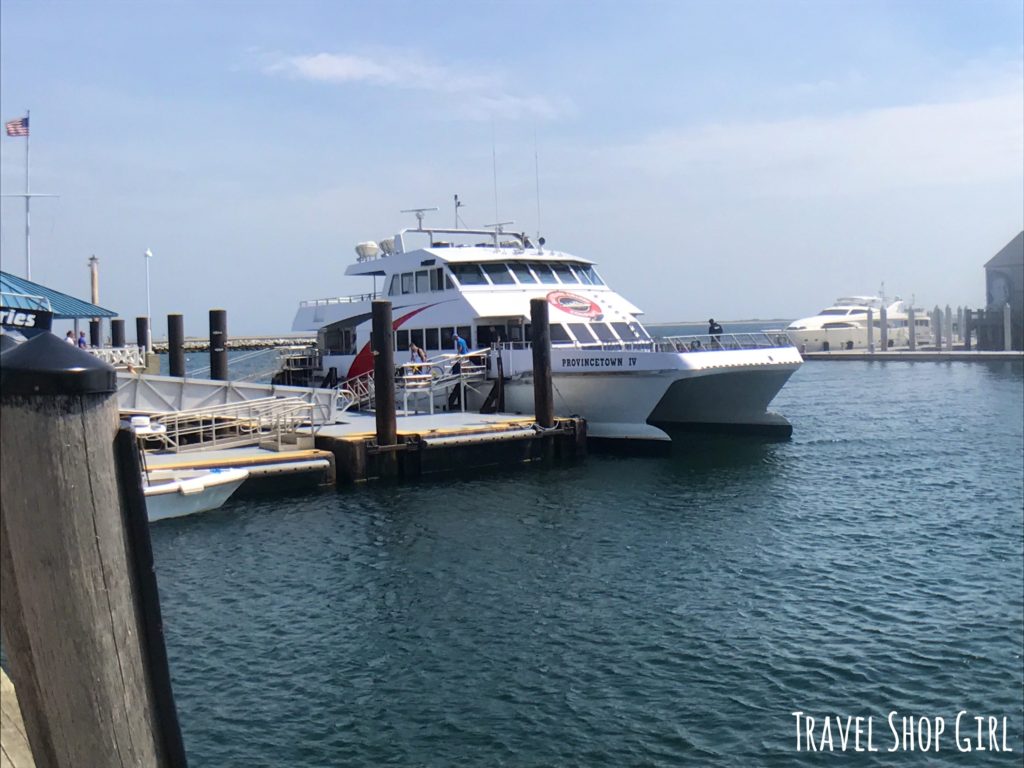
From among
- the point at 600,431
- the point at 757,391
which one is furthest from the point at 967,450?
the point at 600,431

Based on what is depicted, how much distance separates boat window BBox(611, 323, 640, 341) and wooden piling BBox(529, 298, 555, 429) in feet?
12.3

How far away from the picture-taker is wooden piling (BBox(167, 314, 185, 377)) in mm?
27625

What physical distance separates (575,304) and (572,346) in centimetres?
215

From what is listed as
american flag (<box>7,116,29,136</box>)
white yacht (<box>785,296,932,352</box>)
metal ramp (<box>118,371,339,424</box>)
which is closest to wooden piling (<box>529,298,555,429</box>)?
metal ramp (<box>118,371,339,424</box>)

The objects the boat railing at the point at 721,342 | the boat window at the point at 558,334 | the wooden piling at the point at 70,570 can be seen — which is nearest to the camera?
the wooden piling at the point at 70,570

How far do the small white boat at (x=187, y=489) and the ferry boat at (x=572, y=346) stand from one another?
8783 millimetres

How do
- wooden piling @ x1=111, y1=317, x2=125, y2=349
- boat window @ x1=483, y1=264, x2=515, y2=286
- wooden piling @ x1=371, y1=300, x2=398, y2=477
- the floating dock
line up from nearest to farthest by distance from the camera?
the floating dock
wooden piling @ x1=371, y1=300, x2=398, y2=477
boat window @ x1=483, y1=264, x2=515, y2=286
wooden piling @ x1=111, y1=317, x2=125, y2=349

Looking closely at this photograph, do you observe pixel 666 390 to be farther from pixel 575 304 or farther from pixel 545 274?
pixel 545 274

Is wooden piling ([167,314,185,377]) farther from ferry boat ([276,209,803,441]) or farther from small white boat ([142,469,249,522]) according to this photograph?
small white boat ([142,469,249,522])

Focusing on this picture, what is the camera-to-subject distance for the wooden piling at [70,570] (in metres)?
1.85

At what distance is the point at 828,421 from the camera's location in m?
32.7

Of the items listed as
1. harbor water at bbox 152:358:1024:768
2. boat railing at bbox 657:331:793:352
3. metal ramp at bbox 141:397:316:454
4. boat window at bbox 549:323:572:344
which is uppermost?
boat window at bbox 549:323:572:344

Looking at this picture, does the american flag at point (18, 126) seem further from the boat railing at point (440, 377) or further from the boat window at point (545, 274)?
the boat window at point (545, 274)

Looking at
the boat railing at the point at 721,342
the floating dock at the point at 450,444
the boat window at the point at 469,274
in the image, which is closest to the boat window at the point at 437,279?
the boat window at the point at 469,274
